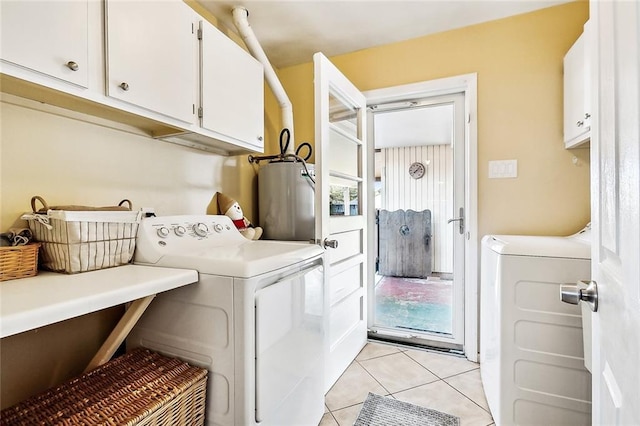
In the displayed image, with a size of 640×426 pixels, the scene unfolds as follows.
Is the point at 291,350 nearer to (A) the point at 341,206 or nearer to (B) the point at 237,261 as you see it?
(B) the point at 237,261

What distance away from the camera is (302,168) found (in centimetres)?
213

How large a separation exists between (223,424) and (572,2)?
3029mm

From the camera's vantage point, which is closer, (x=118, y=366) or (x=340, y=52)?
(x=118, y=366)

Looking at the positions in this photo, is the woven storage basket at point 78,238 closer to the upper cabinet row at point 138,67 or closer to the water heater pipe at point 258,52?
the upper cabinet row at point 138,67

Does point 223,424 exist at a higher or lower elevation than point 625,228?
lower

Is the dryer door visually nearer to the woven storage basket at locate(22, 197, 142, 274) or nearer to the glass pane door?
the woven storage basket at locate(22, 197, 142, 274)

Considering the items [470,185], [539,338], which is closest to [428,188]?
[470,185]

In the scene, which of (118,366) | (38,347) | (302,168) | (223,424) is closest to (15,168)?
(38,347)

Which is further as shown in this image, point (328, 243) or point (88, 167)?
point (328, 243)

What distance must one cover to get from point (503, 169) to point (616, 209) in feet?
6.10

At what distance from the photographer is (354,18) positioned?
7.11ft

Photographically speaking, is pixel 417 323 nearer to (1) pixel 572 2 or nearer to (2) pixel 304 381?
(2) pixel 304 381

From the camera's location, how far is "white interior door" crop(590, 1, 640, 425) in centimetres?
42

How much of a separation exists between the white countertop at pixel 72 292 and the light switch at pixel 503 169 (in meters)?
2.06
